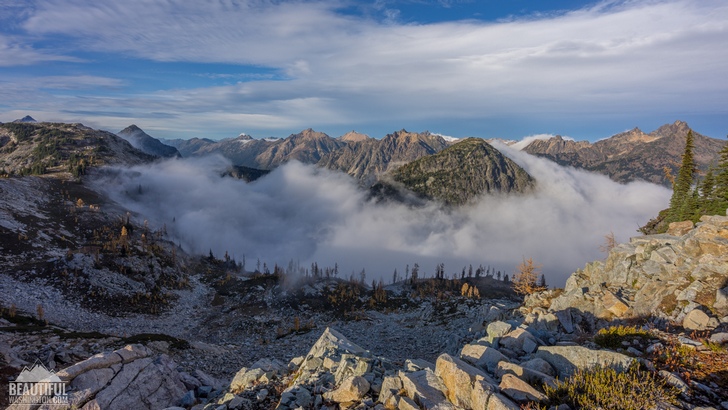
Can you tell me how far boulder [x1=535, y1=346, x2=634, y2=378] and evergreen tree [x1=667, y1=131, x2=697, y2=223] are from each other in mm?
73463

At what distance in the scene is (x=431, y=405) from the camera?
12.4 metres

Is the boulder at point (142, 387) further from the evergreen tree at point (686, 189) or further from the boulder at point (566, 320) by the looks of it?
the evergreen tree at point (686, 189)

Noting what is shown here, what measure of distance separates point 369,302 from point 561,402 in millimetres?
84672

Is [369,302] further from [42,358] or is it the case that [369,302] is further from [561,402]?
[561,402]

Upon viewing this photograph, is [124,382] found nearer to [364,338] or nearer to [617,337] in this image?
[617,337]

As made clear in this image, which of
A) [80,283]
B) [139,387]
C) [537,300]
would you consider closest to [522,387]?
[139,387]

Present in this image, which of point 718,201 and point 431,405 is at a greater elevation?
point 718,201

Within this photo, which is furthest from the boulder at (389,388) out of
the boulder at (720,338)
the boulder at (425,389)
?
the boulder at (720,338)

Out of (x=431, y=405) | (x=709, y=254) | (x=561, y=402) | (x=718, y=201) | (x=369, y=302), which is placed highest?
(x=718, y=201)

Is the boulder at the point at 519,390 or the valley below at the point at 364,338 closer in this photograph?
the boulder at the point at 519,390

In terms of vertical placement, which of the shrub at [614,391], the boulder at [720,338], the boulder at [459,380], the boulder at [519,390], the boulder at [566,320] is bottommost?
the boulder at [566,320]

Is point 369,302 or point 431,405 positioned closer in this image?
point 431,405

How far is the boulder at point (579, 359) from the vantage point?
1326 cm

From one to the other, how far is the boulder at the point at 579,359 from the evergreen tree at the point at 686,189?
7346 centimetres
